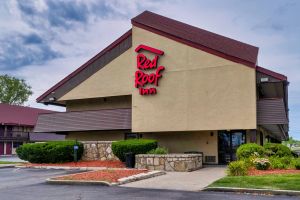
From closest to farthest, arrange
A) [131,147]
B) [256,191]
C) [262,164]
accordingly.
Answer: [256,191] → [262,164] → [131,147]

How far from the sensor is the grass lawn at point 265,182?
1249 cm

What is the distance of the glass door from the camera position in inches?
977

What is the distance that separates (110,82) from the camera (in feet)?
92.4

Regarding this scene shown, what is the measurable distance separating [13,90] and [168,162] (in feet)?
202

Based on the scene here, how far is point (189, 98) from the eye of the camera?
24203 mm

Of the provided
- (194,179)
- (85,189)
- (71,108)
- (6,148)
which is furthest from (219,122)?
(6,148)

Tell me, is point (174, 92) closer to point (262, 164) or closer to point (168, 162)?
point (168, 162)

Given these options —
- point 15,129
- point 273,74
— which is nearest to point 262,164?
point 273,74

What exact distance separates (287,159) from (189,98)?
759cm

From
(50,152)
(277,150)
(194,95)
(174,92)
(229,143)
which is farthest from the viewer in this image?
(50,152)

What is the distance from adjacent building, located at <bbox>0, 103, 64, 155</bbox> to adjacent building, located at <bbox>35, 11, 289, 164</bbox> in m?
27.7

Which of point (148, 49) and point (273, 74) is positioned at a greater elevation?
point (148, 49)

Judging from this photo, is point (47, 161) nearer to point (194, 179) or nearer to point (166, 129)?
point (166, 129)

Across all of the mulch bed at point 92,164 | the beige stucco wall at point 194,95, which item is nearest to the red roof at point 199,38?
the beige stucco wall at point 194,95
